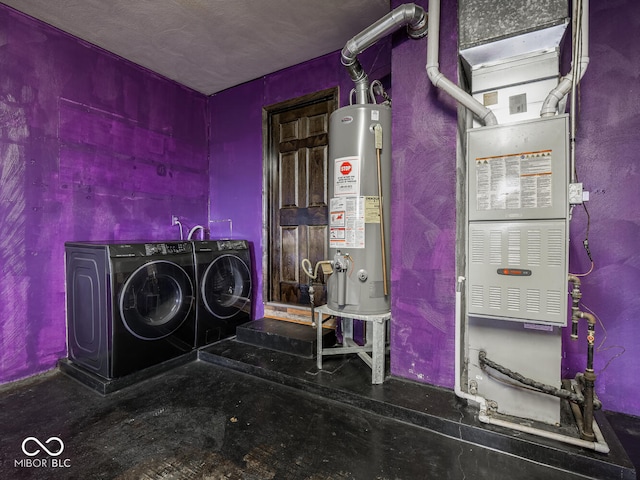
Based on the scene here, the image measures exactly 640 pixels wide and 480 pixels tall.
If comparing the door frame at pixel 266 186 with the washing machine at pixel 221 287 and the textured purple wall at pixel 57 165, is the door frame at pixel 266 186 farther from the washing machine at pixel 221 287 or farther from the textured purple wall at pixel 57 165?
the textured purple wall at pixel 57 165

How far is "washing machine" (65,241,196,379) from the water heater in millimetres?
1375

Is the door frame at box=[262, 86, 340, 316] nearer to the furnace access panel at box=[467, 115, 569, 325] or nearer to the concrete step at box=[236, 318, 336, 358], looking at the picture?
the concrete step at box=[236, 318, 336, 358]

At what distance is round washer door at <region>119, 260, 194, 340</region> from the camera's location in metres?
2.28

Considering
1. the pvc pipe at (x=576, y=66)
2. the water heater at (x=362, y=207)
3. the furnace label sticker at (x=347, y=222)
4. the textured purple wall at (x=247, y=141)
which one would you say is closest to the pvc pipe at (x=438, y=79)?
the pvc pipe at (x=576, y=66)

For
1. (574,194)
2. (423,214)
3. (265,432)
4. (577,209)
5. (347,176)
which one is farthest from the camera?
(347,176)

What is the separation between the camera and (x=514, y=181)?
1618mm

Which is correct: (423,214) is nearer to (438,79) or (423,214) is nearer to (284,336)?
(438,79)

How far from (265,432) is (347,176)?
5.40ft

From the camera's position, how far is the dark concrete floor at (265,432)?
1.48 m

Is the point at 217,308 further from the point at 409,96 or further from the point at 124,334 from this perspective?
the point at 409,96

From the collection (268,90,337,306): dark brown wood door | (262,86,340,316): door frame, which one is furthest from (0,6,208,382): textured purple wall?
(268,90,337,306): dark brown wood door

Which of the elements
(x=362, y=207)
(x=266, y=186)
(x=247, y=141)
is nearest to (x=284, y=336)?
(x=362, y=207)

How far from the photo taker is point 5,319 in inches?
90.4

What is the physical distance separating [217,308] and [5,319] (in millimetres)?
1489
